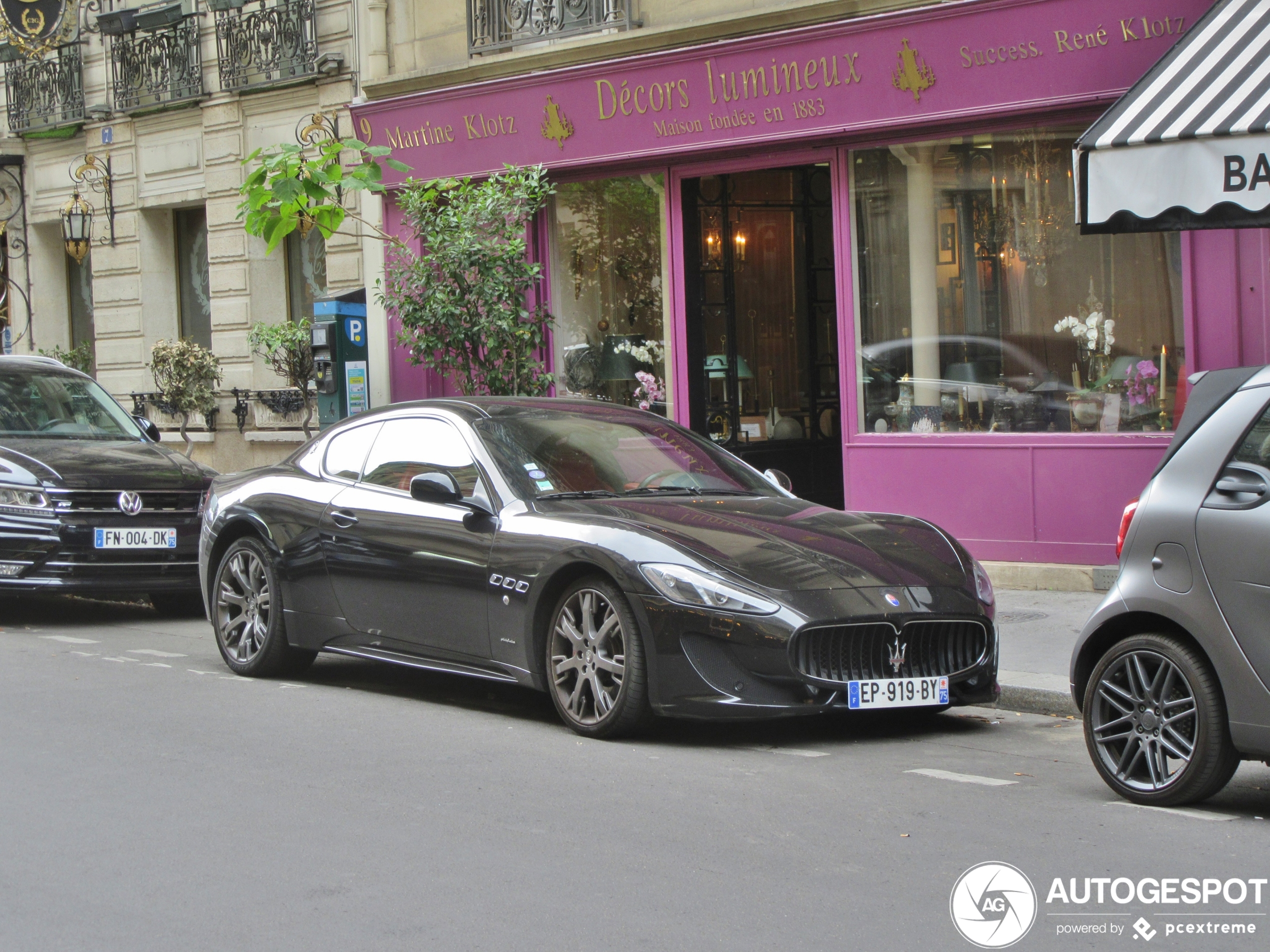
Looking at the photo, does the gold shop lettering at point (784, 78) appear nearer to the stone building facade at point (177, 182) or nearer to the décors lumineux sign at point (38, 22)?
the stone building facade at point (177, 182)

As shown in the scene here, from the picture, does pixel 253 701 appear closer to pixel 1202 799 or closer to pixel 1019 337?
pixel 1202 799

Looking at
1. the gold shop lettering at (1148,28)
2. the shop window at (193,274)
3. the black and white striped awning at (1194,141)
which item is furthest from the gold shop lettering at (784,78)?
the shop window at (193,274)

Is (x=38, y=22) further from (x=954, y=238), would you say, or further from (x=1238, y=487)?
(x=1238, y=487)

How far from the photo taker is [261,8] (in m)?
18.2

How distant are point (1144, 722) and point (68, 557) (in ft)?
25.6

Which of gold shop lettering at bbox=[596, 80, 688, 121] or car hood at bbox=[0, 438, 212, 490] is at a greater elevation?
gold shop lettering at bbox=[596, 80, 688, 121]

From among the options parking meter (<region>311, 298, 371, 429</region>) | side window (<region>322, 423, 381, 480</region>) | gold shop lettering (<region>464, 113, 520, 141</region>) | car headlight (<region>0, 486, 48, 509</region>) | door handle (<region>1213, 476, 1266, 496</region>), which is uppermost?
gold shop lettering (<region>464, 113, 520, 141</region>)

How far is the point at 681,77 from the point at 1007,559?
5.04 m

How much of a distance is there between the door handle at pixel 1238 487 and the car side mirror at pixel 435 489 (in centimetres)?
350

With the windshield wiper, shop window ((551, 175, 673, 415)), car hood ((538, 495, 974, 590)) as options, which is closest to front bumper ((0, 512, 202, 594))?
the windshield wiper

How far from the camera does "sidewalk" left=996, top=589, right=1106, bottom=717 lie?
788cm

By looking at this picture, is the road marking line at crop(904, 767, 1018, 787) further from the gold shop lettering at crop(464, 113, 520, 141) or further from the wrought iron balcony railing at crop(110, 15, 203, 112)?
the wrought iron balcony railing at crop(110, 15, 203, 112)

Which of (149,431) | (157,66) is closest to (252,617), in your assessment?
(149,431)

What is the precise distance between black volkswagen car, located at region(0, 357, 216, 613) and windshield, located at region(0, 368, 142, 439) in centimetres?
2
